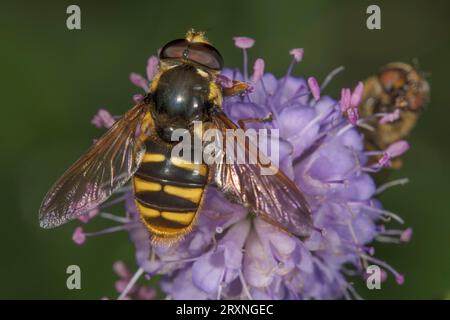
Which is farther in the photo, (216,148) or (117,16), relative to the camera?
(117,16)

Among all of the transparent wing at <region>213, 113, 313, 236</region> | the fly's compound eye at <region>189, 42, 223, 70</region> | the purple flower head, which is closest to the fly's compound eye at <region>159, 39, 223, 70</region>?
the fly's compound eye at <region>189, 42, 223, 70</region>

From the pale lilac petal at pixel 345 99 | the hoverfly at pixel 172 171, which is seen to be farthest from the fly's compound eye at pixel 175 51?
the pale lilac petal at pixel 345 99

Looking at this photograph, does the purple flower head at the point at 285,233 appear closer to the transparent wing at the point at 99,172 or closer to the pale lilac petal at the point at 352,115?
the pale lilac petal at the point at 352,115

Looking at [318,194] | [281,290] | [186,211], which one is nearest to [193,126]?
[186,211]

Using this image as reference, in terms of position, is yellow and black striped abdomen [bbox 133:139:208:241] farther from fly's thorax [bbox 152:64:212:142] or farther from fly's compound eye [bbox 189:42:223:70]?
fly's compound eye [bbox 189:42:223:70]

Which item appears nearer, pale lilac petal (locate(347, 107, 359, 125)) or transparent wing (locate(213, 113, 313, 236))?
transparent wing (locate(213, 113, 313, 236))
